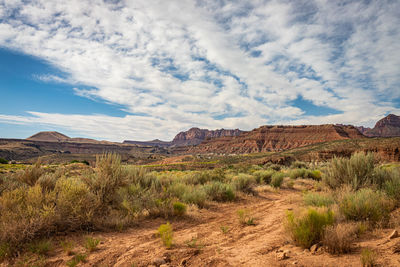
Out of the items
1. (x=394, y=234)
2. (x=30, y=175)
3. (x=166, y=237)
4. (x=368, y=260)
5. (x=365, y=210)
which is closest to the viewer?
(x=368, y=260)

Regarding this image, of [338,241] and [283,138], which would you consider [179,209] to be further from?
[283,138]

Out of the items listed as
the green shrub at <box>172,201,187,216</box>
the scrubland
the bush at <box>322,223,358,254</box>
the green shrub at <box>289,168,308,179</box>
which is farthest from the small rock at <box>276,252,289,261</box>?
the green shrub at <box>289,168,308,179</box>

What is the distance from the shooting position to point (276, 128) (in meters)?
135

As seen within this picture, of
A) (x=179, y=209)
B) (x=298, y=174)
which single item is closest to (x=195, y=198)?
(x=179, y=209)

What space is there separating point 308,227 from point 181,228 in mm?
3170

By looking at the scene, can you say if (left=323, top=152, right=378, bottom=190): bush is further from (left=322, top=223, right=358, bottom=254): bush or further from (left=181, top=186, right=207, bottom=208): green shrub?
(left=181, top=186, right=207, bottom=208): green shrub

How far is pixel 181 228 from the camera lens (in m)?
5.70

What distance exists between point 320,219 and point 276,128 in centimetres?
13883

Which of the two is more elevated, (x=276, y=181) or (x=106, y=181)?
(x=106, y=181)

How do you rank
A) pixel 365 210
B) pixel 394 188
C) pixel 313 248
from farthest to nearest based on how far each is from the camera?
pixel 394 188 → pixel 365 210 → pixel 313 248

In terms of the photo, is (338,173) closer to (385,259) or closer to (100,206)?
(385,259)

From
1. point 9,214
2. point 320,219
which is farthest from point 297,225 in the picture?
point 9,214

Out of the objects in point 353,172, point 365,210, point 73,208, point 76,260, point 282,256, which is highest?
point 353,172

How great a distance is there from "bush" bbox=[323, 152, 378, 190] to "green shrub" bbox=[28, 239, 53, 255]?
8.31 meters
